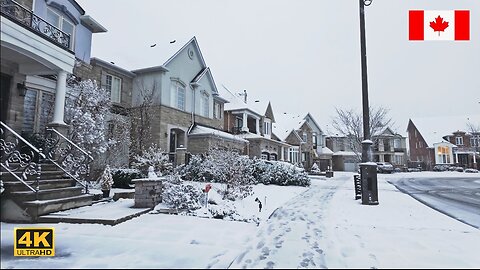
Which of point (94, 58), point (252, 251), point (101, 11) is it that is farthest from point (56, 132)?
point (101, 11)

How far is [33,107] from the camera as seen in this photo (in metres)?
10.9

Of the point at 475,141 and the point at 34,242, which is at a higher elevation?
the point at 475,141

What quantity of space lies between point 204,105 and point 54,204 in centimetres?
1681

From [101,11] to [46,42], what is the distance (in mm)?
18703

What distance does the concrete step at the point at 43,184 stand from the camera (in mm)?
5999

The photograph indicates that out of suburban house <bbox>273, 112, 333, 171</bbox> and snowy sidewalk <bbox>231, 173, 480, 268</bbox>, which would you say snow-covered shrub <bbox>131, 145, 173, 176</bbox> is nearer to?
snowy sidewalk <bbox>231, 173, 480, 268</bbox>

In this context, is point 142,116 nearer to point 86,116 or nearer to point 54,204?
point 86,116

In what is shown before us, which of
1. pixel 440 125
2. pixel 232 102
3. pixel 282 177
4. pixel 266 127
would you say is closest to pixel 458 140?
pixel 440 125

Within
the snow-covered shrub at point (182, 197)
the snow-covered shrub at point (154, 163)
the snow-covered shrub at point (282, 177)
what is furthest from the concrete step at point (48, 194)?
the snow-covered shrub at point (282, 177)

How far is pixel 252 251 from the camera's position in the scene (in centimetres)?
516

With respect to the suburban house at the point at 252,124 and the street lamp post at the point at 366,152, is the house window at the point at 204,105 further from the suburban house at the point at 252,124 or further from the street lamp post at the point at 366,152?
the street lamp post at the point at 366,152

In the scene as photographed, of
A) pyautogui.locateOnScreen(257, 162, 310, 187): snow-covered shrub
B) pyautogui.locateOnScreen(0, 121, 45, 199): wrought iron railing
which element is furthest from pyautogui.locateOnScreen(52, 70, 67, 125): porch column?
pyautogui.locateOnScreen(257, 162, 310, 187): snow-covered shrub

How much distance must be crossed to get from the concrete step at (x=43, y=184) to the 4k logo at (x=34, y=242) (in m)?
1.41

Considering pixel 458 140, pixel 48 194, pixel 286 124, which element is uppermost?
pixel 286 124
